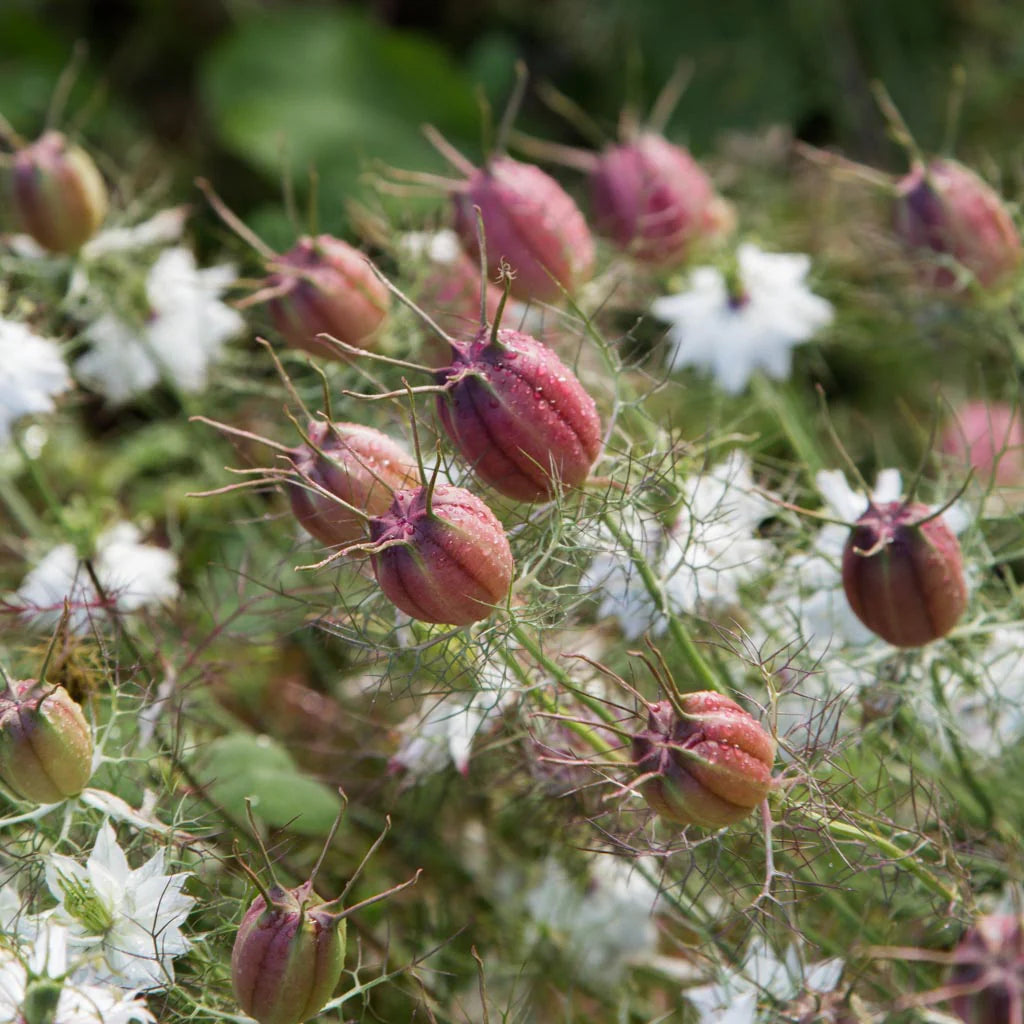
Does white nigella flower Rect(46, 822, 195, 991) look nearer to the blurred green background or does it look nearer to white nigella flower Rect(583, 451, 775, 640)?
white nigella flower Rect(583, 451, 775, 640)

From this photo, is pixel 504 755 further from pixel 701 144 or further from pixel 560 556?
pixel 701 144

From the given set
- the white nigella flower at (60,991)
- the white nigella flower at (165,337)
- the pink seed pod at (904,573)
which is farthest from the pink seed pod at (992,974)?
the white nigella flower at (165,337)

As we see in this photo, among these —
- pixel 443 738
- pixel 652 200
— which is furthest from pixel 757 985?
pixel 652 200

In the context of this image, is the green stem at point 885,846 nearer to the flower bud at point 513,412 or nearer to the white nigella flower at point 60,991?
the flower bud at point 513,412

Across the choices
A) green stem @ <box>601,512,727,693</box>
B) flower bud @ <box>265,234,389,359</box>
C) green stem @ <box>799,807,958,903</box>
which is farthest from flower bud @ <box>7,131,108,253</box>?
green stem @ <box>799,807,958,903</box>

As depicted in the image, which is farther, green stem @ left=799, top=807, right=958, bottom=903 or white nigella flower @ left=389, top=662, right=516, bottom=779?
white nigella flower @ left=389, top=662, right=516, bottom=779

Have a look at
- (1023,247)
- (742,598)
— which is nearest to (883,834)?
(742,598)
